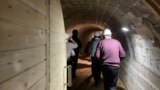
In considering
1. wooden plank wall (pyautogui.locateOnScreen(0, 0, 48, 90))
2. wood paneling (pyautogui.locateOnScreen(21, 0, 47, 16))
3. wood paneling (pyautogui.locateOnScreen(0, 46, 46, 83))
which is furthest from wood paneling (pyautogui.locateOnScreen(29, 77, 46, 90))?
wood paneling (pyautogui.locateOnScreen(21, 0, 47, 16))

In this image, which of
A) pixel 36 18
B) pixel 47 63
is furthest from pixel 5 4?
pixel 47 63

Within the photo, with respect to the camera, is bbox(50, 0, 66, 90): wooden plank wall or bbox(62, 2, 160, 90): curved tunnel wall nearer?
bbox(50, 0, 66, 90): wooden plank wall

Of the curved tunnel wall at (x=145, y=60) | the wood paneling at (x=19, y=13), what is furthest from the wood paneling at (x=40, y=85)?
the curved tunnel wall at (x=145, y=60)

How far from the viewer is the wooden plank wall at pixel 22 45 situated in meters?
1.39

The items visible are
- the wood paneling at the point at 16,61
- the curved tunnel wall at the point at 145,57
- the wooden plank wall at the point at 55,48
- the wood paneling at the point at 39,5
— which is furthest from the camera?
the curved tunnel wall at the point at 145,57

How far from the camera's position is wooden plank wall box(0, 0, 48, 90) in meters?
1.39

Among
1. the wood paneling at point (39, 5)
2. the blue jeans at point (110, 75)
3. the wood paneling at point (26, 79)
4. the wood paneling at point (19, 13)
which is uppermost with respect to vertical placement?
the wood paneling at point (39, 5)

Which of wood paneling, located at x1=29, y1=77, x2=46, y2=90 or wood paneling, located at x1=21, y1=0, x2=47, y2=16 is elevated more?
wood paneling, located at x1=21, y1=0, x2=47, y2=16

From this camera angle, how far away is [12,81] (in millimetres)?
1487

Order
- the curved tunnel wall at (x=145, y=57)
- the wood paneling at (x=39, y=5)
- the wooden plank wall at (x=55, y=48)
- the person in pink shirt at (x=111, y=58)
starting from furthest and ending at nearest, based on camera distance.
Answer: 1. the person in pink shirt at (x=111, y=58)
2. the curved tunnel wall at (x=145, y=57)
3. the wooden plank wall at (x=55, y=48)
4. the wood paneling at (x=39, y=5)

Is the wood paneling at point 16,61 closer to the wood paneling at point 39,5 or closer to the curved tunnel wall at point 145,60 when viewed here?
the wood paneling at point 39,5

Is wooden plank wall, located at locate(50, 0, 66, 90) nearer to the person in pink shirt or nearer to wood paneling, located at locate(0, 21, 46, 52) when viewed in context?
wood paneling, located at locate(0, 21, 46, 52)

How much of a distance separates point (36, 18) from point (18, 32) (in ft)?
1.81

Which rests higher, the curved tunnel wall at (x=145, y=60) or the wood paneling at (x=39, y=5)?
the wood paneling at (x=39, y=5)
